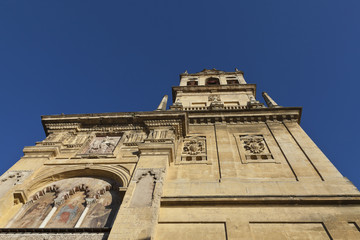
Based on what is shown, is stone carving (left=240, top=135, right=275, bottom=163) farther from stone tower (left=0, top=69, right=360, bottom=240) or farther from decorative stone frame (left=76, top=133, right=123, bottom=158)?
decorative stone frame (left=76, top=133, right=123, bottom=158)

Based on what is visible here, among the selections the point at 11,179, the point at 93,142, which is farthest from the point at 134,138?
the point at 11,179

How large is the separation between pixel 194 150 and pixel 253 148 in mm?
2650

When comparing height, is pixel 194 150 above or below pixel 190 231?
above

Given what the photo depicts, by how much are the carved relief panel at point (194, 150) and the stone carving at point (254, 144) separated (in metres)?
1.98

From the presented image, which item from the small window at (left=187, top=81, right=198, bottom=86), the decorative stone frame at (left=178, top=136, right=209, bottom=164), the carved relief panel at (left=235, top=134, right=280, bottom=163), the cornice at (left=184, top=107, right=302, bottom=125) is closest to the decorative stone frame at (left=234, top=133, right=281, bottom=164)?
the carved relief panel at (left=235, top=134, right=280, bottom=163)

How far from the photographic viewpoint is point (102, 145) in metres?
11.9

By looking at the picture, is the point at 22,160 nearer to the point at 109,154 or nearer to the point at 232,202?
the point at 109,154

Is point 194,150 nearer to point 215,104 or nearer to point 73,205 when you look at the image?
point 73,205

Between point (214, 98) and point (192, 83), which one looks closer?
point (214, 98)

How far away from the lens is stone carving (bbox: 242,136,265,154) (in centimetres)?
1097

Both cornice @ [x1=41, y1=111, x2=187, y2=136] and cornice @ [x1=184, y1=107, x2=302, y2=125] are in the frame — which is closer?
cornice @ [x1=41, y1=111, x2=187, y2=136]

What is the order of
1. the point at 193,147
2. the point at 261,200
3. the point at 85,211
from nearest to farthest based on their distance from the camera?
the point at 261,200, the point at 85,211, the point at 193,147

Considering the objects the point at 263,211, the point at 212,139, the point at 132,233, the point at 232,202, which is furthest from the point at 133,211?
the point at 212,139

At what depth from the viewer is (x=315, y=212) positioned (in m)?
7.27
